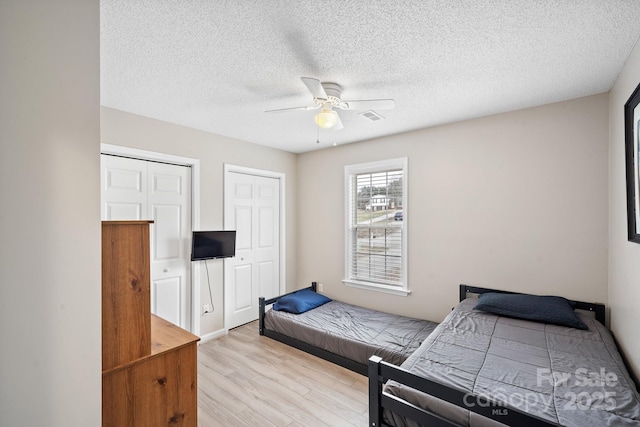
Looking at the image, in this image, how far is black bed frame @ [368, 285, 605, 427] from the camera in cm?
129

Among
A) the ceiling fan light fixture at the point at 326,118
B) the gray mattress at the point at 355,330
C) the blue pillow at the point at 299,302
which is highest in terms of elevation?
the ceiling fan light fixture at the point at 326,118

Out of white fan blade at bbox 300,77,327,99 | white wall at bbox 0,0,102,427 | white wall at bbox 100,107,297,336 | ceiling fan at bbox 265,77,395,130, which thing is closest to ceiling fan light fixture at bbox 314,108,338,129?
ceiling fan at bbox 265,77,395,130

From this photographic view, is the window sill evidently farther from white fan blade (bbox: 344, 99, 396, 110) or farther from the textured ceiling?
white fan blade (bbox: 344, 99, 396, 110)

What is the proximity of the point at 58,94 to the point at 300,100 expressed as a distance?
6.01 ft

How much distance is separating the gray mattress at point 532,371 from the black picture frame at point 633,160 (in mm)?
816

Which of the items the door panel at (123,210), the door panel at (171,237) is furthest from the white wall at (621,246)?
the door panel at (123,210)

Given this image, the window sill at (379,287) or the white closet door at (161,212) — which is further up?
the white closet door at (161,212)

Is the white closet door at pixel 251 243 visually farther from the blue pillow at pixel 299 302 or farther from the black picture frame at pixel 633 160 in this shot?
the black picture frame at pixel 633 160

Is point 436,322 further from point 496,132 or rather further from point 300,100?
point 300,100

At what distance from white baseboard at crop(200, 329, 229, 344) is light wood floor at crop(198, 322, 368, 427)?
12 cm

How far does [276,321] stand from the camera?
11.6 feet

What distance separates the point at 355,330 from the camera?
10.2 ft

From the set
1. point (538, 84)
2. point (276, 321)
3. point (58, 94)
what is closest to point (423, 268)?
point (276, 321)

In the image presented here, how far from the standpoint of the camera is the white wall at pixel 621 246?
5.82 feet
